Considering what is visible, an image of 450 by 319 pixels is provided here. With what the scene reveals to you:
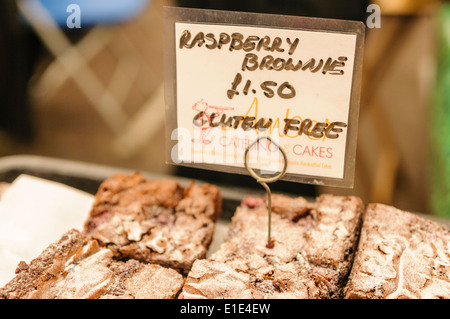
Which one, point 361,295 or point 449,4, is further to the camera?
point 449,4

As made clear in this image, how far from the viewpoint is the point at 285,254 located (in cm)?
110

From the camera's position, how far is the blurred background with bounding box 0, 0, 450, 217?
8.27ft

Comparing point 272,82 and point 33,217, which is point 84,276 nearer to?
point 33,217

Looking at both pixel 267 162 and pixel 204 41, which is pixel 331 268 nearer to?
pixel 267 162

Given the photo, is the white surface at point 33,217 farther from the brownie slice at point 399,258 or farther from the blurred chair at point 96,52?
the blurred chair at point 96,52

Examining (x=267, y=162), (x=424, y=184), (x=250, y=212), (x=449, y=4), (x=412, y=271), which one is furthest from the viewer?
(x=424, y=184)

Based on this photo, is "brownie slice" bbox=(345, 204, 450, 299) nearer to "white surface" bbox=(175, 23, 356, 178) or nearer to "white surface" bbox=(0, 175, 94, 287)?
"white surface" bbox=(175, 23, 356, 178)

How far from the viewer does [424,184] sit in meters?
3.11

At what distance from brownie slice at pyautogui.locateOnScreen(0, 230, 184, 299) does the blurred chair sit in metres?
2.39

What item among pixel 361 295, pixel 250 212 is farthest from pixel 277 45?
pixel 361 295

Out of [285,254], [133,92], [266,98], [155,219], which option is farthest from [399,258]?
[133,92]

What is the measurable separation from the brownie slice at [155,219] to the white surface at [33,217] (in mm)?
85

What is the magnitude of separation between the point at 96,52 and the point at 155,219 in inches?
122
